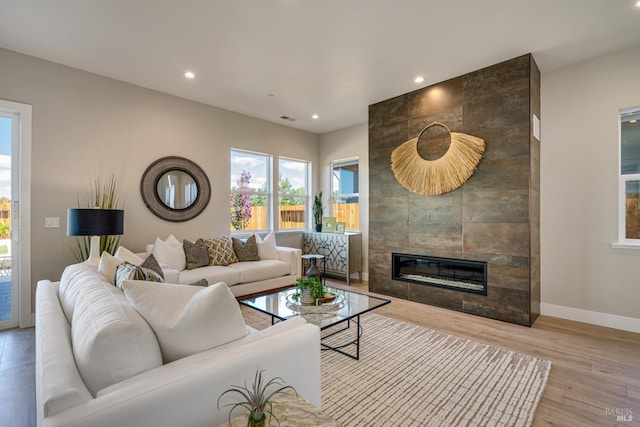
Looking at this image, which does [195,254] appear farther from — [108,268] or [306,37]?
[306,37]

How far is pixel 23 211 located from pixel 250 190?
2.82 metres

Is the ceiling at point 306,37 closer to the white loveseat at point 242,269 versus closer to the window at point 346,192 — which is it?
the window at point 346,192

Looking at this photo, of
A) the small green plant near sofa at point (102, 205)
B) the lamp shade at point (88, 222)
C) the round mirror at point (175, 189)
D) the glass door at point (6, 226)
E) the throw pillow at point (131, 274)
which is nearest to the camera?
the throw pillow at point (131, 274)

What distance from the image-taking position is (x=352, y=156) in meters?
5.56

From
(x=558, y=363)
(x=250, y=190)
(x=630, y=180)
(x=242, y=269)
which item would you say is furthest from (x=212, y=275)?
(x=630, y=180)

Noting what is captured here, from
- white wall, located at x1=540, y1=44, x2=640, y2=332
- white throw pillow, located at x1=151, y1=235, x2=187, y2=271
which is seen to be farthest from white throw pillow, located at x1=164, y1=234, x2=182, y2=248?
white wall, located at x1=540, y1=44, x2=640, y2=332

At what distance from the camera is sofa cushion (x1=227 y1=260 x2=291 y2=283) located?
3861 millimetres

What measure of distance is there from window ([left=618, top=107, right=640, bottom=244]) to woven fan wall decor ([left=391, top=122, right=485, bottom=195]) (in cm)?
135

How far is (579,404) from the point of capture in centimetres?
189

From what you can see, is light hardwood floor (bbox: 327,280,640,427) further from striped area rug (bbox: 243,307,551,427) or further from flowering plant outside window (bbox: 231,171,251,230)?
flowering plant outside window (bbox: 231,171,251,230)

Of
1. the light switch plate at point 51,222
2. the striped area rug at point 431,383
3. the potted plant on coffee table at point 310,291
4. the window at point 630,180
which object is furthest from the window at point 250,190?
the window at point 630,180

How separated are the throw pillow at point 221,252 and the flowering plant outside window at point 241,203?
0.74 m

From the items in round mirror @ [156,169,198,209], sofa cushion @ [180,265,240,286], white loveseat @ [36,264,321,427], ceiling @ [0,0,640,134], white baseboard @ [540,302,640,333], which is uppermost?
ceiling @ [0,0,640,134]

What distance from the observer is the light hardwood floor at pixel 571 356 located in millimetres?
1822
